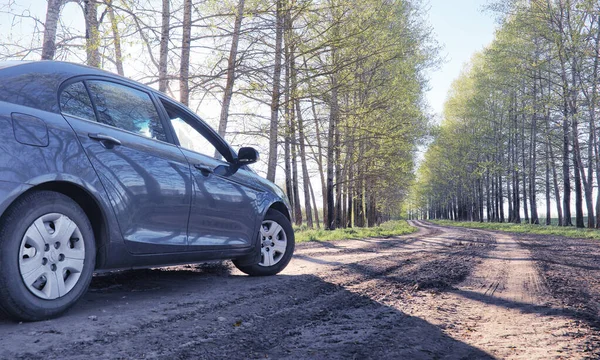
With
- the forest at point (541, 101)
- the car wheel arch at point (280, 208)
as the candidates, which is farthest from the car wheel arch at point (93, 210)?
the forest at point (541, 101)

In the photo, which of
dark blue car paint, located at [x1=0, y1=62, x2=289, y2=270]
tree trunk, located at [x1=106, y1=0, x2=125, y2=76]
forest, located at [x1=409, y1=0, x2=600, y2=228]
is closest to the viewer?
dark blue car paint, located at [x1=0, y1=62, x2=289, y2=270]

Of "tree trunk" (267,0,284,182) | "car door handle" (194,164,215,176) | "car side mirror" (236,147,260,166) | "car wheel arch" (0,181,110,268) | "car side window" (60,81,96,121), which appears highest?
"tree trunk" (267,0,284,182)

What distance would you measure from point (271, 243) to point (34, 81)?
9.14 ft

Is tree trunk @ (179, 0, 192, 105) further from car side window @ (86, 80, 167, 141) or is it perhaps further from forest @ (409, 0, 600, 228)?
forest @ (409, 0, 600, 228)

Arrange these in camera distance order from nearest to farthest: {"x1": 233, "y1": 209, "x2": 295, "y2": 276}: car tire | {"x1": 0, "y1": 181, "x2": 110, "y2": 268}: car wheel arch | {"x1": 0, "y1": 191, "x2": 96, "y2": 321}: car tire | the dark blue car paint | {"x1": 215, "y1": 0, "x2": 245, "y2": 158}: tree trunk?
1. {"x1": 0, "y1": 191, "x2": 96, "y2": 321}: car tire
2. the dark blue car paint
3. {"x1": 0, "y1": 181, "x2": 110, "y2": 268}: car wheel arch
4. {"x1": 233, "y1": 209, "x2": 295, "y2": 276}: car tire
5. {"x1": 215, "y1": 0, "x2": 245, "y2": 158}: tree trunk

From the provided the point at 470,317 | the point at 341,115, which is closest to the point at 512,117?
the point at 341,115

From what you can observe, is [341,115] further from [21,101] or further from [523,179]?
[523,179]


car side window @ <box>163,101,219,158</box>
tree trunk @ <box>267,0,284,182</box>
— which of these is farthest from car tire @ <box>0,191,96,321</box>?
tree trunk @ <box>267,0,284,182</box>

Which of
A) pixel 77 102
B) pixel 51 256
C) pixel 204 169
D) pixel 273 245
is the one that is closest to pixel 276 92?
pixel 273 245

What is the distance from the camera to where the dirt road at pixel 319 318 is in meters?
2.14

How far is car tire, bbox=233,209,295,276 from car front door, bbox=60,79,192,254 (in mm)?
1313

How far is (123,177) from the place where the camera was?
2.94m

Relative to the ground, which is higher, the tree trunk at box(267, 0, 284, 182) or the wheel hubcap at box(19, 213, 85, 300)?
the tree trunk at box(267, 0, 284, 182)

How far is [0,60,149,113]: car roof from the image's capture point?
249 cm
